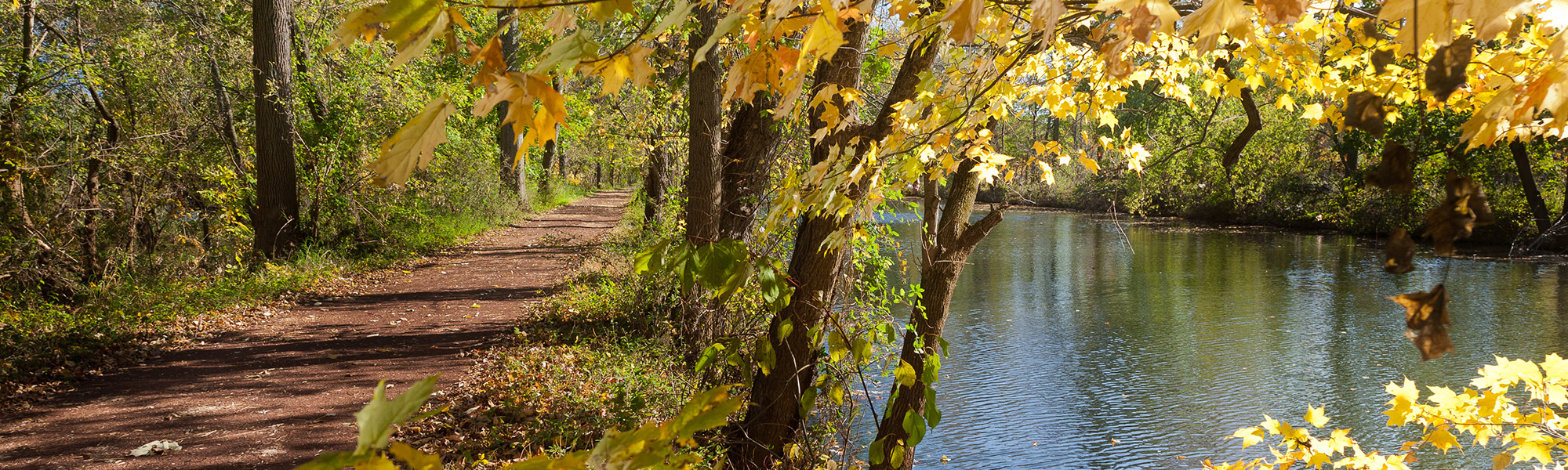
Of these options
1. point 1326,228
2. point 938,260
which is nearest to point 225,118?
point 938,260

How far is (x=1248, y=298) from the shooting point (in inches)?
474

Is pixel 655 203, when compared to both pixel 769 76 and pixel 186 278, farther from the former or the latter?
pixel 769 76

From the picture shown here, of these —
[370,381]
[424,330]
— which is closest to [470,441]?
[370,381]

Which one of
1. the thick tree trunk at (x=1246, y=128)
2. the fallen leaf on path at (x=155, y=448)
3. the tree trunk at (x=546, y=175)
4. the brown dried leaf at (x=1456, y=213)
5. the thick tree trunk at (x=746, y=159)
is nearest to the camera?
the brown dried leaf at (x=1456, y=213)

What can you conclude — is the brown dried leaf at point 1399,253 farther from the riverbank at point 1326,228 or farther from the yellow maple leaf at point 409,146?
the riverbank at point 1326,228

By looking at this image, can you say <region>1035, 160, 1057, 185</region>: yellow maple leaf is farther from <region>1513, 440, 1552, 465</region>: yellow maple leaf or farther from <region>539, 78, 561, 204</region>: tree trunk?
<region>539, 78, 561, 204</region>: tree trunk

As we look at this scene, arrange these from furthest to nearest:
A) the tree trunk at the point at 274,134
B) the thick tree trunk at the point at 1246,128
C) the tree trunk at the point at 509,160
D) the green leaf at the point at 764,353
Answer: the tree trunk at the point at 509,160, the tree trunk at the point at 274,134, the thick tree trunk at the point at 1246,128, the green leaf at the point at 764,353

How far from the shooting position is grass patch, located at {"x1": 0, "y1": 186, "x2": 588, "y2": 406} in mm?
5469

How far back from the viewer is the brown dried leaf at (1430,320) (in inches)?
32.7

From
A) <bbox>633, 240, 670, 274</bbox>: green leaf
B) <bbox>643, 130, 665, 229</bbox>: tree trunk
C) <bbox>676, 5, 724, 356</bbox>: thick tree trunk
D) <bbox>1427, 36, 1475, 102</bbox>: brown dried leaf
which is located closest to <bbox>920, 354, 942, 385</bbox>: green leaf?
<bbox>633, 240, 670, 274</bbox>: green leaf

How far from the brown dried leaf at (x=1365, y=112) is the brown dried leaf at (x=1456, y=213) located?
9cm

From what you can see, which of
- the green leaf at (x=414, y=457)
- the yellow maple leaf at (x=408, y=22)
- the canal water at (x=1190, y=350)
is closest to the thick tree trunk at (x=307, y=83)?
the canal water at (x=1190, y=350)

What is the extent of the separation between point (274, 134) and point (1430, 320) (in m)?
10.6

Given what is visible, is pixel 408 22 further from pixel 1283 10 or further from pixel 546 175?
pixel 546 175
